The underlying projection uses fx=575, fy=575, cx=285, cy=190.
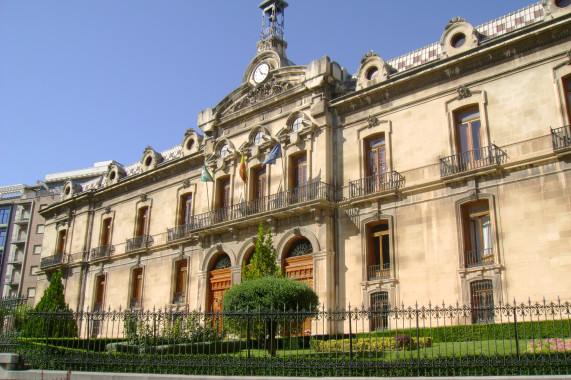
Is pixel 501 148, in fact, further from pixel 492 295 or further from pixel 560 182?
pixel 492 295

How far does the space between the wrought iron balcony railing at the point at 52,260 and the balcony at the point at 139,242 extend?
728 cm

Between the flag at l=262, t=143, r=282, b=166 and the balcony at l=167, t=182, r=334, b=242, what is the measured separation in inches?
54.0

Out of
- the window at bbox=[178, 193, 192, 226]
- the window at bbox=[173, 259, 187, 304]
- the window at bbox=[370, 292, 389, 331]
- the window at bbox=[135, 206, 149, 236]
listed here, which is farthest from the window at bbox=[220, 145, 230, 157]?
the window at bbox=[370, 292, 389, 331]

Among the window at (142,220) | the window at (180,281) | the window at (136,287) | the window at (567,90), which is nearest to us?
the window at (567,90)

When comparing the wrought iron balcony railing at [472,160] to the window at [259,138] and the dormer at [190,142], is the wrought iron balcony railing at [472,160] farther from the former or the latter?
the dormer at [190,142]

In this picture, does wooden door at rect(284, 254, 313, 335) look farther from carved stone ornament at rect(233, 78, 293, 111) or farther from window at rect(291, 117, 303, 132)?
carved stone ornament at rect(233, 78, 293, 111)

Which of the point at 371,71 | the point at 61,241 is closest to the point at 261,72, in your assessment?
the point at 371,71

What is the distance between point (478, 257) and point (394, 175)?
413cm

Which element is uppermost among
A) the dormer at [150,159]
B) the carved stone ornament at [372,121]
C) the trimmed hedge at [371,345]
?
the dormer at [150,159]

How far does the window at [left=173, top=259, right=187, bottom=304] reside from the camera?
27344mm

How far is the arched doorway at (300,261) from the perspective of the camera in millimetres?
21297

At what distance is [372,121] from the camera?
840 inches

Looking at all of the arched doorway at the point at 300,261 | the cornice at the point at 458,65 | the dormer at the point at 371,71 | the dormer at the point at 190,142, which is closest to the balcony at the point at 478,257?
the arched doorway at the point at 300,261

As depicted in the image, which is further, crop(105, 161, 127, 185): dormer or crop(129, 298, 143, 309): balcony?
crop(105, 161, 127, 185): dormer
